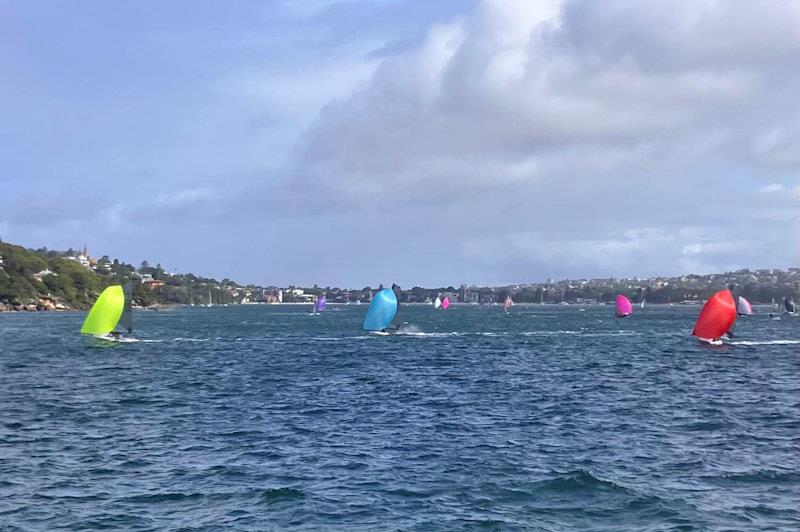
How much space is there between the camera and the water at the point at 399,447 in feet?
71.4

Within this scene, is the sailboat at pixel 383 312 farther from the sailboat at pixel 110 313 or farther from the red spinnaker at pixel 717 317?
the red spinnaker at pixel 717 317

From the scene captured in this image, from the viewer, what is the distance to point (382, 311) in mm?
106125

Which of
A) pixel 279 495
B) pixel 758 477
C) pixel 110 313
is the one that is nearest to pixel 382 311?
pixel 110 313

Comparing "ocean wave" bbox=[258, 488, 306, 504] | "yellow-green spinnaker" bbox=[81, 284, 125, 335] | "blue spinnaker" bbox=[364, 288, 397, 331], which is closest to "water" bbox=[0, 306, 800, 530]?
"ocean wave" bbox=[258, 488, 306, 504]

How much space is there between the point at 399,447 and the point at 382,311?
75.9 m

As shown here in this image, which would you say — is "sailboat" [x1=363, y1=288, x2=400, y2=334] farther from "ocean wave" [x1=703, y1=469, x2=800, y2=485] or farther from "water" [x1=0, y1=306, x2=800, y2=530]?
"ocean wave" [x1=703, y1=469, x2=800, y2=485]

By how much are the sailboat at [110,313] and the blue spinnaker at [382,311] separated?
98.1 feet

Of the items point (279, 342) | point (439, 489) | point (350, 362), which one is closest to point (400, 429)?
point (439, 489)

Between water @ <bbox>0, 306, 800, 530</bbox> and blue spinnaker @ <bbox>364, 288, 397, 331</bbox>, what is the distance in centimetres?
4095

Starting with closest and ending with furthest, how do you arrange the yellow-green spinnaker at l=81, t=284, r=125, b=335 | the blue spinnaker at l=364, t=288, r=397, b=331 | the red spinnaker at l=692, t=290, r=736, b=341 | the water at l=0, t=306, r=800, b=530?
the water at l=0, t=306, r=800, b=530 → the red spinnaker at l=692, t=290, r=736, b=341 → the yellow-green spinnaker at l=81, t=284, r=125, b=335 → the blue spinnaker at l=364, t=288, r=397, b=331

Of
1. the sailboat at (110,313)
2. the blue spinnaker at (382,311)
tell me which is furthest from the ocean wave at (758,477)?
the blue spinnaker at (382,311)

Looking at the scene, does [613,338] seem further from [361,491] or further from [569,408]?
[361,491]

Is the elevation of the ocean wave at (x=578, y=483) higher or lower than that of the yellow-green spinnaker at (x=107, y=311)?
lower

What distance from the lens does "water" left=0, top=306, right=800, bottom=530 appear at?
2177 centimetres
